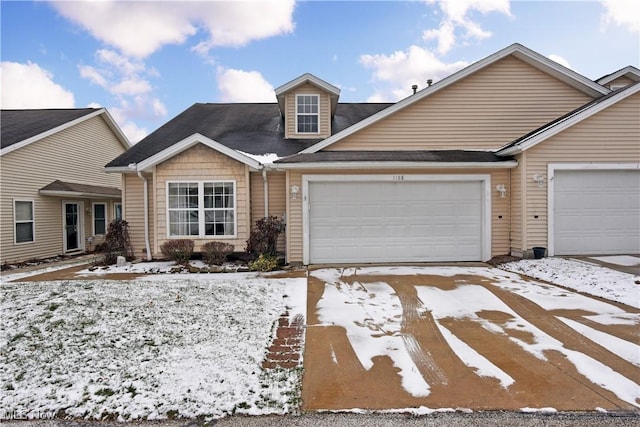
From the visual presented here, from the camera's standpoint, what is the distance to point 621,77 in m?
11.6

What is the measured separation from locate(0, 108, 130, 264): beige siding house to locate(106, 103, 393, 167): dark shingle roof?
11.8 ft

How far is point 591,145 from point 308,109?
8.20 m

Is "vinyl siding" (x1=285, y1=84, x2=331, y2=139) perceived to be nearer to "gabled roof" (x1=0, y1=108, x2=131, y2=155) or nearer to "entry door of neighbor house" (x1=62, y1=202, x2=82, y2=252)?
"gabled roof" (x1=0, y1=108, x2=131, y2=155)

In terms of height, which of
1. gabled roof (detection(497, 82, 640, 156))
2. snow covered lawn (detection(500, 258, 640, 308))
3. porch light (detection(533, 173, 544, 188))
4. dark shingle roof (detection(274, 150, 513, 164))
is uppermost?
gabled roof (detection(497, 82, 640, 156))

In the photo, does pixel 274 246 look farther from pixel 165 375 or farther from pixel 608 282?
pixel 608 282

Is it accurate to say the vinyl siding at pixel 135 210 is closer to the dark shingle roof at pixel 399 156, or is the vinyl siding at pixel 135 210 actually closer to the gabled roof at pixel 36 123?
the gabled roof at pixel 36 123

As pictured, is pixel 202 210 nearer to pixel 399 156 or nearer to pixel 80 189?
pixel 399 156

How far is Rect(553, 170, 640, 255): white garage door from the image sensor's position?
8.88 metres

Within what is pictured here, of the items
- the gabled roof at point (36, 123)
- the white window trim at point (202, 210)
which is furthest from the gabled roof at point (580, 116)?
the gabled roof at point (36, 123)

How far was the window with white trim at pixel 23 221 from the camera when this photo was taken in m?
11.0

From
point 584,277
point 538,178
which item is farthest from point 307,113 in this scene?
point 584,277

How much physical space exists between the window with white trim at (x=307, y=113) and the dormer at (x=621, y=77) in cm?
994

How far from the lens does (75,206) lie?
13.6m

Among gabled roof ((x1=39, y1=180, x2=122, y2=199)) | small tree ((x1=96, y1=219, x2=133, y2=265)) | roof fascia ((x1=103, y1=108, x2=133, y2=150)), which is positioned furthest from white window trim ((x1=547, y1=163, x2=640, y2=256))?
roof fascia ((x1=103, y1=108, x2=133, y2=150))
